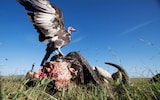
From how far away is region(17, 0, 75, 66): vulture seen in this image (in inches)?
405

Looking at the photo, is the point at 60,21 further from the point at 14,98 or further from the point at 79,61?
the point at 14,98

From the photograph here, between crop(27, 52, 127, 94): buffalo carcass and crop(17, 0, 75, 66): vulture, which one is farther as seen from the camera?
crop(17, 0, 75, 66): vulture

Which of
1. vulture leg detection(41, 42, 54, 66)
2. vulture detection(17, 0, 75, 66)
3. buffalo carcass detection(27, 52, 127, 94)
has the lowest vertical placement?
buffalo carcass detection(27, 52, 127, 94)

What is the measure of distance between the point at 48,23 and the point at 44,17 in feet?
0.93

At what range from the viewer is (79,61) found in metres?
6.57

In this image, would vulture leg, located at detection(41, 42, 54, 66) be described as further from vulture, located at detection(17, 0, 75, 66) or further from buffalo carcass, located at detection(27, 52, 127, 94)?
buffalo carcass, located at detection(27, 52, 127, 94)

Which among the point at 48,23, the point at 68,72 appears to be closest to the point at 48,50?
the point at 48,23

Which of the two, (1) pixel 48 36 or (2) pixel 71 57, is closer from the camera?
(2) pixel 71 57

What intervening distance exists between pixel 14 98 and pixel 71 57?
4221mm

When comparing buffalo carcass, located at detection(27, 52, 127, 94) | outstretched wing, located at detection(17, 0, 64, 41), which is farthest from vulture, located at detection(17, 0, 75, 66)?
buffalo carcass, located at detection(27, 52, 127, 94)

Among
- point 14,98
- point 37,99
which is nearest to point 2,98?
point 14,98

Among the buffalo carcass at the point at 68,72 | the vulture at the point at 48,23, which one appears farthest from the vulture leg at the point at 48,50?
the buffalo carcass at the point at 68,72

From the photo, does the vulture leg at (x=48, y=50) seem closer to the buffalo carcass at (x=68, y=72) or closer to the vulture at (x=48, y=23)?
the vulture at (x=48, y=23)

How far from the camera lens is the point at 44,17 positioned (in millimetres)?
10648
